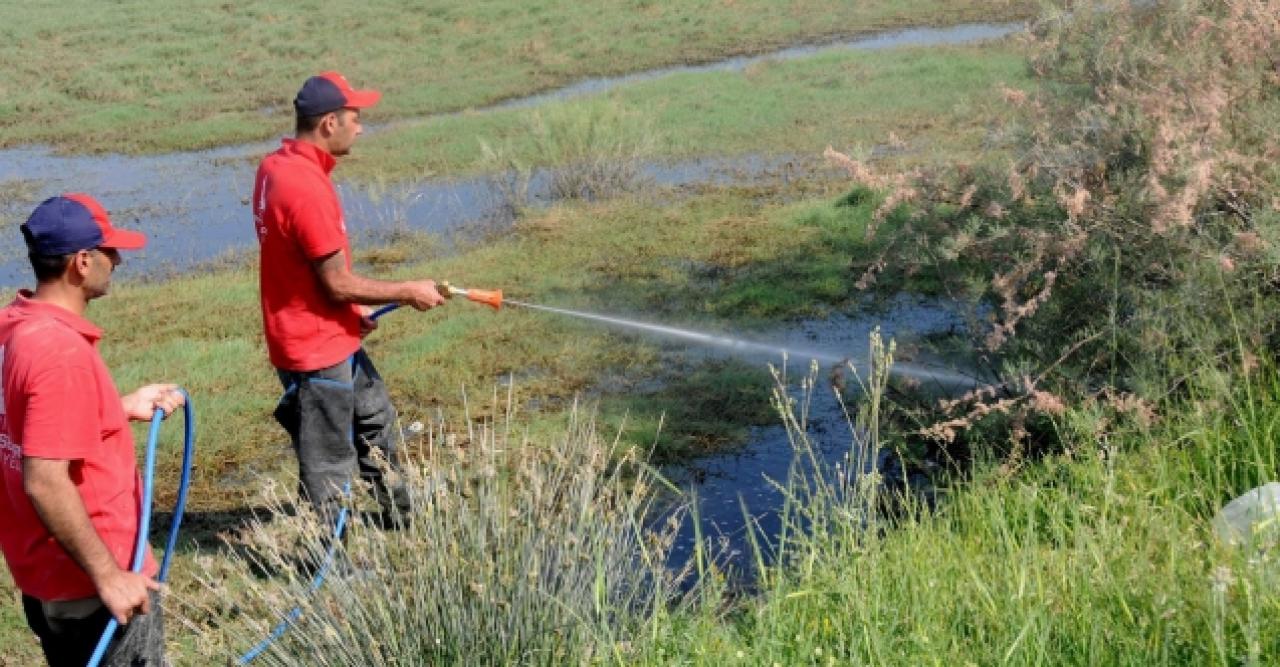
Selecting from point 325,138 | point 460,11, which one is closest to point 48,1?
point 460,11

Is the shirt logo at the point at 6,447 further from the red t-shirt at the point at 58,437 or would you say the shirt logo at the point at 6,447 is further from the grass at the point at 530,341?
the grass at the point at 530,341

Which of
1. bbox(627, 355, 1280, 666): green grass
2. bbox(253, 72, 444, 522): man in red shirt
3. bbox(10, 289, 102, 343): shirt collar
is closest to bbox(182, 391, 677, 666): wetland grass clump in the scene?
bbox(627, 355, 1280, 666): green grass

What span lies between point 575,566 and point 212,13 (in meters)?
25.5

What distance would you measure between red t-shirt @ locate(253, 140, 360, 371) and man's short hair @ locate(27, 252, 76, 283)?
1691mm

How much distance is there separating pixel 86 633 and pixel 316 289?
206cm

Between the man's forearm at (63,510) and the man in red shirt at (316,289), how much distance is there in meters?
1.82

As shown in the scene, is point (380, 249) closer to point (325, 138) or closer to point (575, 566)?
point (325, 138)

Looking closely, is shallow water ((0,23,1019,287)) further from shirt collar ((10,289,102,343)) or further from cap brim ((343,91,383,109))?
shirt collar ((10,289,102,343))

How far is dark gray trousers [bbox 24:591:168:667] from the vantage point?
13.3 feet

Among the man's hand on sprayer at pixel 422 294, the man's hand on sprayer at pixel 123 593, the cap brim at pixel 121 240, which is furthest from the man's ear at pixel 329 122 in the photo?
the man's hand on sprayer at pixel 123 593

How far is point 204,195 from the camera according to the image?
1633cm

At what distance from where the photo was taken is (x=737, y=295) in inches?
408

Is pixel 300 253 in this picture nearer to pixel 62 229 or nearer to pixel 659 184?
pixel 62 229

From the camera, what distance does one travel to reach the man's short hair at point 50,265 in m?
3.97
